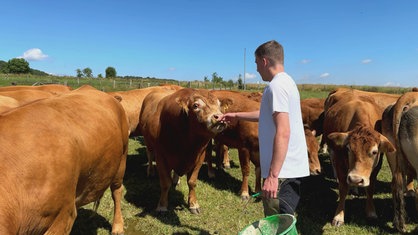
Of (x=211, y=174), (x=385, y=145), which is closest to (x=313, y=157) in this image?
(x=385, y=145)

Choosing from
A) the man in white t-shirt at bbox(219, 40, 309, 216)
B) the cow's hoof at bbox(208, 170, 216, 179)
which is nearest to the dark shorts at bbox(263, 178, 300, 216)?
the man in white t-shirt at bbox(219, 40, 309, 216)

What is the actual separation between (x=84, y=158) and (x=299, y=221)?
12.2ft

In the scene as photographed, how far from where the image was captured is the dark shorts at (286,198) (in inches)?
115

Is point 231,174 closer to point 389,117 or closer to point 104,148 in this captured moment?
point 389,117

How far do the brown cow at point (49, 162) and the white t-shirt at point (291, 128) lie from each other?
1.71m

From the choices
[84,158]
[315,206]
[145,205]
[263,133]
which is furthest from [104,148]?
[315,206]

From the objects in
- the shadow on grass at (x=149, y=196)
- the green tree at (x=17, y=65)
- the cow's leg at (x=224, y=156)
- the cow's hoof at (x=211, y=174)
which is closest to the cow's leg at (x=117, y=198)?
the shadow on grass at (x=149, y=196)

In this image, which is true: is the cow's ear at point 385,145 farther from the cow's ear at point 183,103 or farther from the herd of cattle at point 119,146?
the cow's ear at point 183,103

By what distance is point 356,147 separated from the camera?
15.1 ft

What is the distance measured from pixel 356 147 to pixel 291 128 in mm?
2246

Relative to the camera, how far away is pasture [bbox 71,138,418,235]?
4895 millimetres

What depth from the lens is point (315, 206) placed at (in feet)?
19.2

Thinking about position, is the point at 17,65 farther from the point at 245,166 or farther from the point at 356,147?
the point at 356,147

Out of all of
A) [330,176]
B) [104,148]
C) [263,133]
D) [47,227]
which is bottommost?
[330,176]
